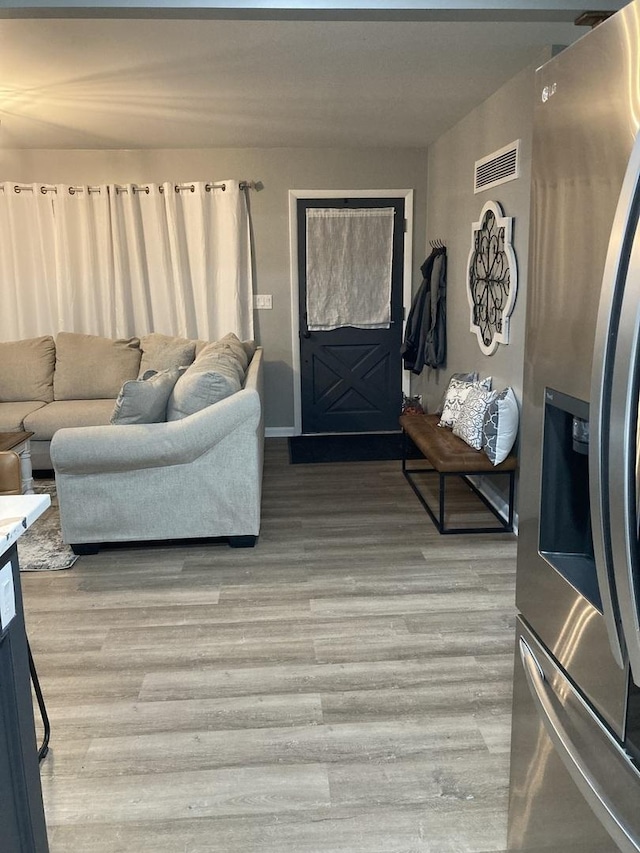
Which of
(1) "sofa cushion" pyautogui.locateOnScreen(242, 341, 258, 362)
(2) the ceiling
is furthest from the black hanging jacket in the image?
(1) "sofa cushion" pyautogui.locateOnScreen(242, 341, 258, 362)

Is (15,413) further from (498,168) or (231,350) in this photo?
(498,168)

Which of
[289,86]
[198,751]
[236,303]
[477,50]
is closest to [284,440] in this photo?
[236,303]

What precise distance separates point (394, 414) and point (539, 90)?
5.10 meters

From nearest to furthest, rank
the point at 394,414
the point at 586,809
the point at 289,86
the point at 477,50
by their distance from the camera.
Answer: the point at 586,809
the point at 477,50
the point at 289,86
the point at 394,414

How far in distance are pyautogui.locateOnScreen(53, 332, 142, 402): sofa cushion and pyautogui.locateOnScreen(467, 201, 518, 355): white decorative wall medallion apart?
2.69 m

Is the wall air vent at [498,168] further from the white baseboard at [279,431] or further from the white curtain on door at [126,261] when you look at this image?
the white baseboard at [279,431]

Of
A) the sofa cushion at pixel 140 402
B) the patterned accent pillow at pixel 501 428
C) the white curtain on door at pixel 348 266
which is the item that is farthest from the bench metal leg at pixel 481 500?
the white curtain on door at pixel 348 266

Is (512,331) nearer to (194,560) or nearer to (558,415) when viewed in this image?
(194,560)

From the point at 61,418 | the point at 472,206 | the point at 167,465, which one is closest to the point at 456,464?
the point at 167,465

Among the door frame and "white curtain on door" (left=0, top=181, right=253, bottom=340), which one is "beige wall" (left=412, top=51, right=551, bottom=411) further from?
"white curtain on door" (left=0, top=181, right=253, bottom=340)

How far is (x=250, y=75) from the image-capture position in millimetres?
3562

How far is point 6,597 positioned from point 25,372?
444 cm

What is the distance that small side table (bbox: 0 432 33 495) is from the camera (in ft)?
13.2

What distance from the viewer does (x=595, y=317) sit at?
101cm
